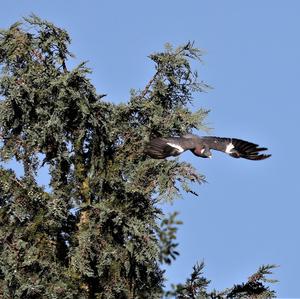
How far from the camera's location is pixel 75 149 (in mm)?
13359

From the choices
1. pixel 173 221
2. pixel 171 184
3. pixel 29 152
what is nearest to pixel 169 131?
pixel 171 184

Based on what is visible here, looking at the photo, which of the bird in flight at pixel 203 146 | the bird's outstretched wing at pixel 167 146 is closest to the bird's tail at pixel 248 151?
the bird in flight at pixel 203 146

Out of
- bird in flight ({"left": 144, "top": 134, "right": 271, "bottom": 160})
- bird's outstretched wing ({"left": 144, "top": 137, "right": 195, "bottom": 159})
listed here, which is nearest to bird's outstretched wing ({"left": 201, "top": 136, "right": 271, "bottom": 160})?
bird in flight ({"left": 144, "top": 134, "right": 271, "bottom": 160})

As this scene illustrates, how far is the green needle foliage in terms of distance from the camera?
41.3 ft

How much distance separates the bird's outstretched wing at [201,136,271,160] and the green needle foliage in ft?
1.70

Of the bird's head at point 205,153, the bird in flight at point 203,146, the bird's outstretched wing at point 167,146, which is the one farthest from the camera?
the bird's head at point 205,153

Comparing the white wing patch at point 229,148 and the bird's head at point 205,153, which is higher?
the white wing patch at point 229,148

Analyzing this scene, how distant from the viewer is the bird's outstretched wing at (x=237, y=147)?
12.3 meters

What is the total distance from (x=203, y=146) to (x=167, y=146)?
0.69 m

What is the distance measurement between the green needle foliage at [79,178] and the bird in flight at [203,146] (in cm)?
46

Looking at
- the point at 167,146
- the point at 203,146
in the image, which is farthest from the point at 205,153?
the point at 167,146

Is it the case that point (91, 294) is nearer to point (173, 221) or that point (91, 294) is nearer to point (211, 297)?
point (211, 297)

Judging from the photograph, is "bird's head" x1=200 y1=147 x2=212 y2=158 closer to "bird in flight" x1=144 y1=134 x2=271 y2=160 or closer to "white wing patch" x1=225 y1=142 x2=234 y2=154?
"bird in flight" x1=144 y1=134 x2=271 y2=160

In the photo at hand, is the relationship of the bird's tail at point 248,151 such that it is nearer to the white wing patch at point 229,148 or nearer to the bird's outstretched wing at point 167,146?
the white wing patch at point 229,148
